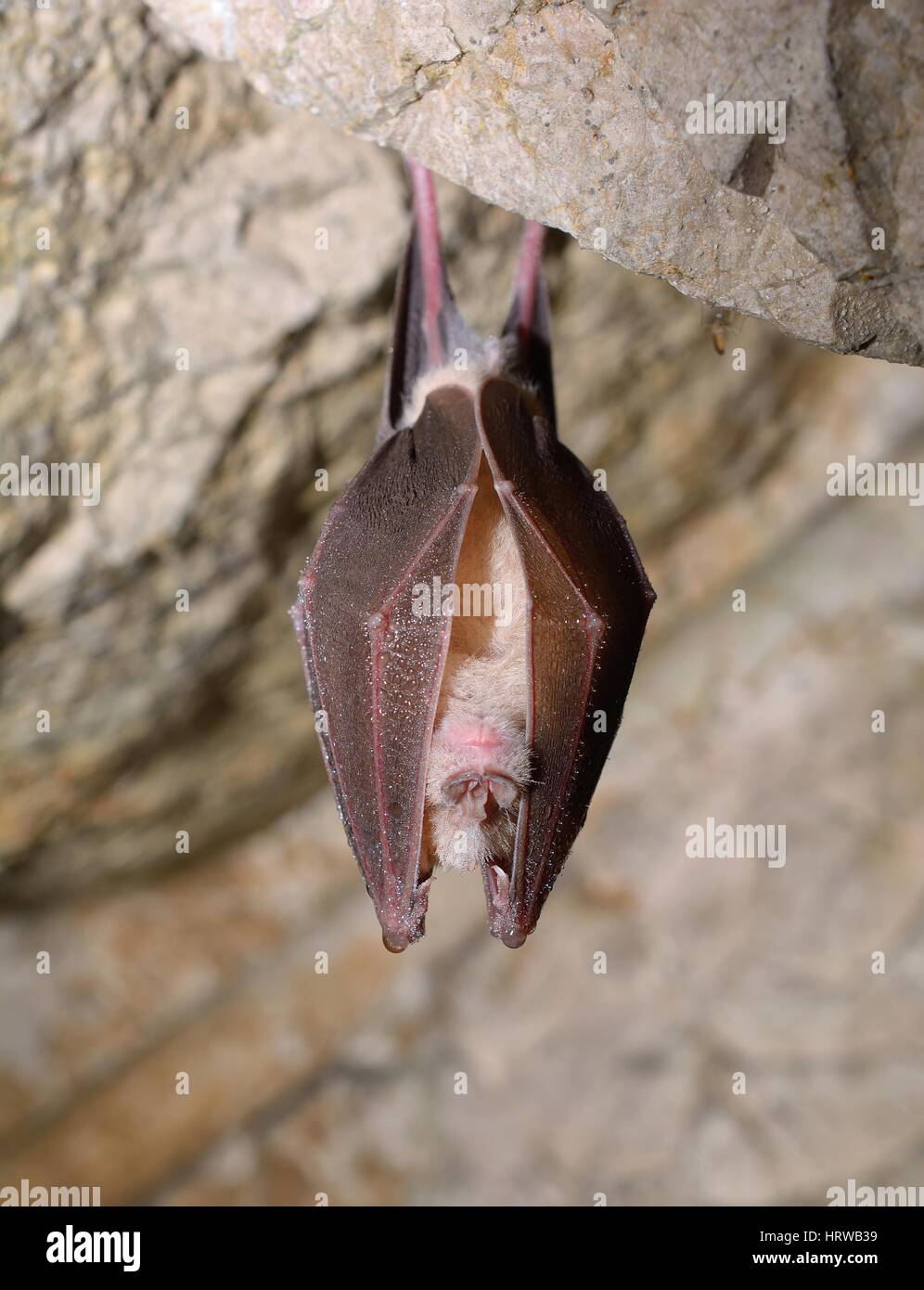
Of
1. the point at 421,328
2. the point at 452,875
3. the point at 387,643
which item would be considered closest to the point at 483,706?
the point at 387,643

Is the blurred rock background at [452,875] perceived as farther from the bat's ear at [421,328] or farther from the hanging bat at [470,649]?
the hanging bat at [470,649]

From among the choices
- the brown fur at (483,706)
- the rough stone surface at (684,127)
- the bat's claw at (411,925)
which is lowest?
the bat's claw at (411,925)

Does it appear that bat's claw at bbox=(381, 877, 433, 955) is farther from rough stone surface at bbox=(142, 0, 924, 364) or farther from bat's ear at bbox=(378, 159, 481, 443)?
rough stone surface at bbox=(142, 0, 924, 364)

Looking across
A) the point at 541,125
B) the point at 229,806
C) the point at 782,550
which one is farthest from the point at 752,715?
the point at 541,125

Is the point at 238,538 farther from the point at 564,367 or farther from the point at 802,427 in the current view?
the point at 802,427

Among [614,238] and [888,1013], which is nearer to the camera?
[614,238]

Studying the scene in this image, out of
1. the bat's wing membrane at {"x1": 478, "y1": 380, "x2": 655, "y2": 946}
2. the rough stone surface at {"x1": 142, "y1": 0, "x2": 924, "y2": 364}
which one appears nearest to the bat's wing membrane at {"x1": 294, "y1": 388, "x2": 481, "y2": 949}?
the bat's wing membrane at {"x1": 478, "y1": 380, "x2": 655, "y2": 946}

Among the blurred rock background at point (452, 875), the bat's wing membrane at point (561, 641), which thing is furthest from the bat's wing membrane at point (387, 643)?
the blurred rock background at point (452, 875)

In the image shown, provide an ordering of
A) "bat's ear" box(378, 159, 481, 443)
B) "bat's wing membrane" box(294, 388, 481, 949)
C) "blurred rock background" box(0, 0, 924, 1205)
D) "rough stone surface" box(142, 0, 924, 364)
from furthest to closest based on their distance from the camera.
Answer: "blurred rock background" box(0, 0, 924, 1205), "bat's ear" box(378, 159, 481, 443), "bat's wing membrane" box(294, 388, 481, 949), "rough stone surface" box(142, 0, 924, 364)
